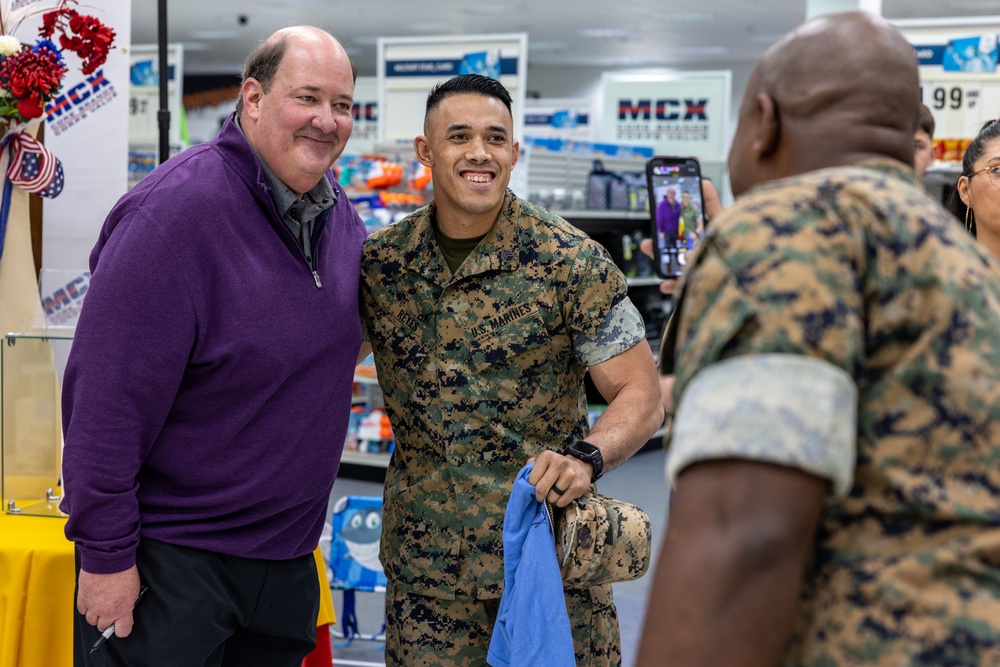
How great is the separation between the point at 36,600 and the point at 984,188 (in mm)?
2184

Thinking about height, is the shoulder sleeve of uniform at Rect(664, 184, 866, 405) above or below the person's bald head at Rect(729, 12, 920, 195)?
below

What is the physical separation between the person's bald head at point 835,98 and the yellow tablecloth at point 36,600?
1811mm

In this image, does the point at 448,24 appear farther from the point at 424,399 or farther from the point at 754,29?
the point at 424,399

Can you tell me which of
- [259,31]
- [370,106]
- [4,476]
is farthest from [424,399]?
[259,31]

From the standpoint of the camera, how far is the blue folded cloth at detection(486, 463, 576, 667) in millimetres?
1813

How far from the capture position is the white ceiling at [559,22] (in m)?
14.8

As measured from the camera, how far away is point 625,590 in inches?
→ 184

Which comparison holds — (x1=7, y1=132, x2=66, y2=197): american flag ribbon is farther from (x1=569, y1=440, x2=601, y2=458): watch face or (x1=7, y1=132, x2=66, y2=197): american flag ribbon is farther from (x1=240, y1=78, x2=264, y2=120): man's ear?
(x1=569, y1=440, x2=601, y2=458): watch face

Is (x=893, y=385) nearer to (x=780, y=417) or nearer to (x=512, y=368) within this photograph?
A: (x=780, y=417)

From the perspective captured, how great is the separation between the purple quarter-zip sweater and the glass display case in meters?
0.60

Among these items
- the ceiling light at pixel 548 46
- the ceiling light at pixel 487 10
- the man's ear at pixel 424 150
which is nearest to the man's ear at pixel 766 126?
the man's ear at pixel 424 150

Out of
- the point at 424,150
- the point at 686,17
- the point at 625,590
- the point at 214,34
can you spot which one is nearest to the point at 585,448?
the point at 424,150

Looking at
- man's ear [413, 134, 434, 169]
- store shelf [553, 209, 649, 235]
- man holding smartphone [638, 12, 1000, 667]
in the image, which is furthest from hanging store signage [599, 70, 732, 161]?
man holding smartphone [638, 12, 1000, 667]

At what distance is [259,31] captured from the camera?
718 inches
